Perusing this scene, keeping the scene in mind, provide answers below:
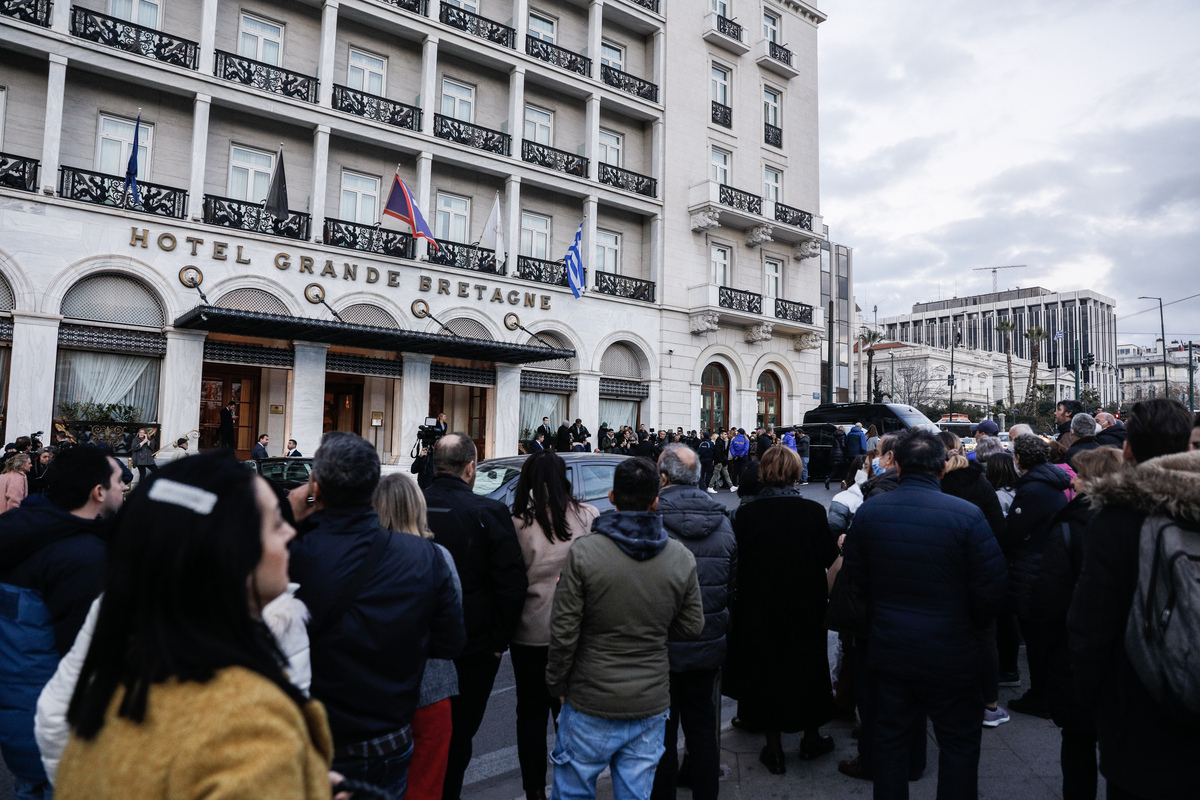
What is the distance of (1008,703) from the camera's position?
5.52 metres

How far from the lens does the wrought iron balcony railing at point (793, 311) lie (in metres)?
28.7

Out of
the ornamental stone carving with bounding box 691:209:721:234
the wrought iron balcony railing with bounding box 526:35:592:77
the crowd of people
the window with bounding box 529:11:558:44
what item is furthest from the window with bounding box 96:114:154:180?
the crowd of people

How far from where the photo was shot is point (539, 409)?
23.8 m

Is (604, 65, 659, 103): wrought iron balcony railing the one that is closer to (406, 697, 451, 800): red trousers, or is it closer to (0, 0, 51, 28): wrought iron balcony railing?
(0, 0, 51, 28): wrought iron balcony railing

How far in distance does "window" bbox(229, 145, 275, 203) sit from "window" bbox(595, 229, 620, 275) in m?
10.9

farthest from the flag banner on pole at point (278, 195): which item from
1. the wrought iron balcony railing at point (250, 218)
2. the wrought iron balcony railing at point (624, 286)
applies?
the wrought iron balcony railing at point (624, 286)

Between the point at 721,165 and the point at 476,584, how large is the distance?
89.7 ft

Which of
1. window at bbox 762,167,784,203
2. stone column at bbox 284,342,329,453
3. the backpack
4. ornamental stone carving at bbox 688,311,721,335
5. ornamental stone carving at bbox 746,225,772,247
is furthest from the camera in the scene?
window at bbox 762,167,784,203

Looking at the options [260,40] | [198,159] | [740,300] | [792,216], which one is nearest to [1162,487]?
[198,159]

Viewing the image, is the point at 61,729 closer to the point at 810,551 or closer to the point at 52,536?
the point at 52,536

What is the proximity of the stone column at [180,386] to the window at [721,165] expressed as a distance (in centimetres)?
1940

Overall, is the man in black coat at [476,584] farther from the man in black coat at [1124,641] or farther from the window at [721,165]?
the window at [721,165]

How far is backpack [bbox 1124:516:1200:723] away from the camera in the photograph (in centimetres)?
217

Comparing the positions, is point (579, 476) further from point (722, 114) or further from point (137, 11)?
point (722, 114)
